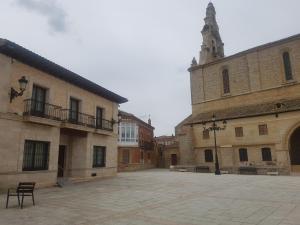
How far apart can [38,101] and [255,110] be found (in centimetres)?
2330

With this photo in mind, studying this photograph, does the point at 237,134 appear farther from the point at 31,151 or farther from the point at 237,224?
the point at 237,224

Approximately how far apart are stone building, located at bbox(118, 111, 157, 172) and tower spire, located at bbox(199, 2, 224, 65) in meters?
14.9

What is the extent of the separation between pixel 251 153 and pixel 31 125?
2280 centimetres

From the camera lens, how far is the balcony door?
46.2ft

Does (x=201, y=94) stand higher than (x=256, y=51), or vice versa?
(x=256, y=51)

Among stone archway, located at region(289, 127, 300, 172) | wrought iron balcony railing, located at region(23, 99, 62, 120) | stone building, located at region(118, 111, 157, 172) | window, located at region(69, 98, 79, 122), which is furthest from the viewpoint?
stone building, located at region(118, 111, 157, 172)

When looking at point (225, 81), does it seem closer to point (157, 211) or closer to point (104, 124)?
point (104, 124)

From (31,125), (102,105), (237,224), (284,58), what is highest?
(284,58)

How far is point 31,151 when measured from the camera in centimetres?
1366

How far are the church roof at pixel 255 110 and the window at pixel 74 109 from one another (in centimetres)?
1801

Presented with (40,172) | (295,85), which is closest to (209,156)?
(295,85)

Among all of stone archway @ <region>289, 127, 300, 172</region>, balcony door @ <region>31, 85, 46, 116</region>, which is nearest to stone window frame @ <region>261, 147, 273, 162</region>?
stone archway @ <region>289, 127, 300, 172</region>

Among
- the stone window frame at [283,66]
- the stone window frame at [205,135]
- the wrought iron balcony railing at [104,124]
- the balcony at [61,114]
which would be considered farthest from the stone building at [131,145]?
the stone window frame at [283,66]

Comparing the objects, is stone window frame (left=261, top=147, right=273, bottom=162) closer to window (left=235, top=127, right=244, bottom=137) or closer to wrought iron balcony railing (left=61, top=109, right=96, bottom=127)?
window (left=235, top=127, right=244, bottom=137)
